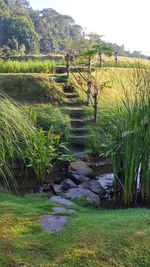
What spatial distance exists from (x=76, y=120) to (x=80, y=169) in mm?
2038

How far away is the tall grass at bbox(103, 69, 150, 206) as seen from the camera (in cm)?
359

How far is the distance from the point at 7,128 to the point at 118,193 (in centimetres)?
128

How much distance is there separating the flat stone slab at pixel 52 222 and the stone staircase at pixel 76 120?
327 cm

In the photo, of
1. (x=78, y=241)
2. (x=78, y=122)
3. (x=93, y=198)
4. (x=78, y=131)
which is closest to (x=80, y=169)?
(x=93, y=198)

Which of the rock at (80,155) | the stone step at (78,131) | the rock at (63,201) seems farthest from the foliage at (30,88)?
the rock at (63,201)

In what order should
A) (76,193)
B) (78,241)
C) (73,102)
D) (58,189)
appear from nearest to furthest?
(78,241) < (76,193) < (58,189) < (73,102)

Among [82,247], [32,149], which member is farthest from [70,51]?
[82,247]

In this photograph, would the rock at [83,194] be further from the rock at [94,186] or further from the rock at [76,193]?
the rock at [94,186]

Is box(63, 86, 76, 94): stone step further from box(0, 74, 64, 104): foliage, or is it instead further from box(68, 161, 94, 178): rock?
box(68, 161, 94, 178): rock

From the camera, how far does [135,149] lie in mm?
3584

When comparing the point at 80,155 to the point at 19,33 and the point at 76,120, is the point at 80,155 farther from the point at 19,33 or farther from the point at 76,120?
the point at 19,33

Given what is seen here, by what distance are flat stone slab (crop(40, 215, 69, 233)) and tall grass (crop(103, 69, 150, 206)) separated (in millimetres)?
831

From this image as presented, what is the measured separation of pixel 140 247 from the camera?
2.62m

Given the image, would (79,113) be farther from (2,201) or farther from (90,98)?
(2,201)
